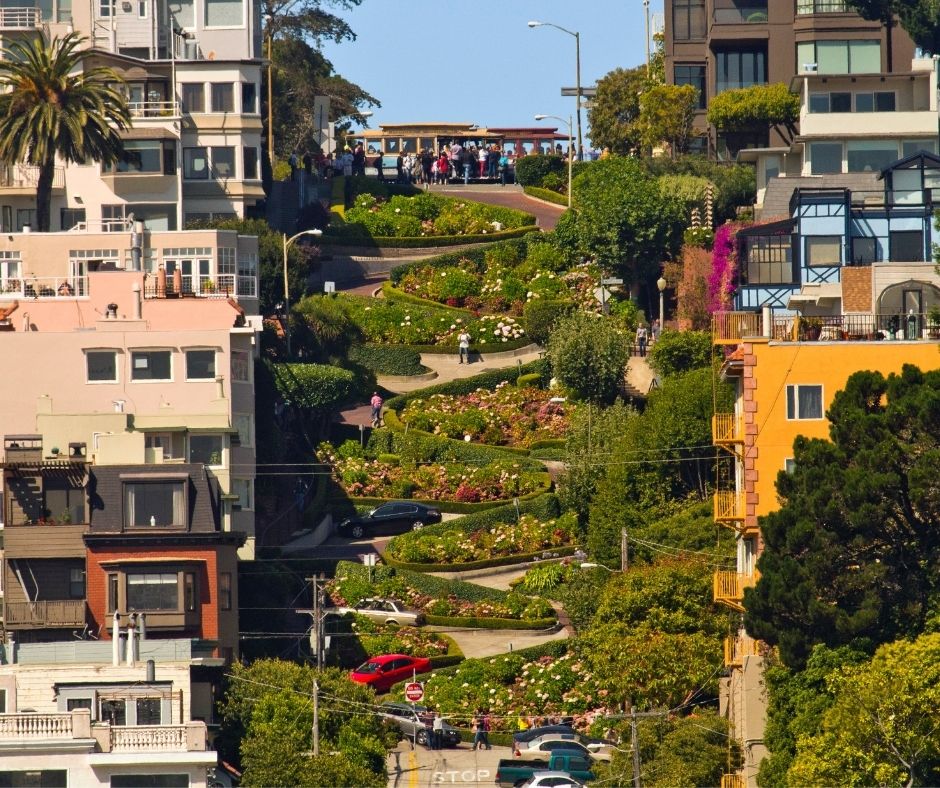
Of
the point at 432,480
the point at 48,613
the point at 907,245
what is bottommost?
the point at 48,613

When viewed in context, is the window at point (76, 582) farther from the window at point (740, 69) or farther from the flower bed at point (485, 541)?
the window at point (740, 69)

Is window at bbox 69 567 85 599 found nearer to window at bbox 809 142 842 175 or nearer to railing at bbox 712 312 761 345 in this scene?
railing at bbox 712 312 761 345

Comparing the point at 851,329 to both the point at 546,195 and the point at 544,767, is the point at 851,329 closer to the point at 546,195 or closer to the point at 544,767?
the point at 544,767

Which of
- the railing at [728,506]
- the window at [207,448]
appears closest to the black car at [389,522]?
the window at [207,448]

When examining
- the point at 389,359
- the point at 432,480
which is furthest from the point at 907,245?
the point at 389,359

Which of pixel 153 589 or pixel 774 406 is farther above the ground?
pixel 774 406

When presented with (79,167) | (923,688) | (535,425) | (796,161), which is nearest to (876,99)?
(796,161)

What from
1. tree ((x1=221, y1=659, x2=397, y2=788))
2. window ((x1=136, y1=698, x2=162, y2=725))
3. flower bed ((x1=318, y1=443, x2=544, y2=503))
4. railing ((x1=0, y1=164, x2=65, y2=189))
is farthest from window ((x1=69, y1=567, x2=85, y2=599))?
railing ((x1=0, y1=164, x2=65, y2=189))
